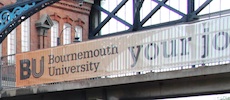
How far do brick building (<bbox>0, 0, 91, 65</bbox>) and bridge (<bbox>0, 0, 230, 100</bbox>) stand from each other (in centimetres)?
869

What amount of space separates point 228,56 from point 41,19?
19537 mm

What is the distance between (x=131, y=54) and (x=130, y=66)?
0.41 meters

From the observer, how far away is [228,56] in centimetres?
1634

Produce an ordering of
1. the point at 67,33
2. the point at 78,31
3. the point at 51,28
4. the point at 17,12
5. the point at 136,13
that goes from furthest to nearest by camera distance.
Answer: the point at 136,13
the point at 78,31
the point at 67,33
the point at 51,28
the point at 17,12

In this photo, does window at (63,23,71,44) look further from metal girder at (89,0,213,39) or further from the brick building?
metal girder at (89,0,213,39)

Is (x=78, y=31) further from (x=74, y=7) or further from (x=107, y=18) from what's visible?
(x=107, y=18)

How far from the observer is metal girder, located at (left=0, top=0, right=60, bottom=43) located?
22.2 metres

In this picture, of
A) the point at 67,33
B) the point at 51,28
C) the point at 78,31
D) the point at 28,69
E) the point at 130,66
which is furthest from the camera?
the point at 78,31

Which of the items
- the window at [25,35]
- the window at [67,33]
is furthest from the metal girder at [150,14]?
the window at [25,35]

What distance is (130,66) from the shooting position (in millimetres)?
18953

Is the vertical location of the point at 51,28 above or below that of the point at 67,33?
above

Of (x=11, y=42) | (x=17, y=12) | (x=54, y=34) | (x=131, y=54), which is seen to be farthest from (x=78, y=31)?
(x=131, y=54)

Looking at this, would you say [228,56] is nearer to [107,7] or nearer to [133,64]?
[133,64]

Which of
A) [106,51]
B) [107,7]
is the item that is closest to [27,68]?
[106,51]
